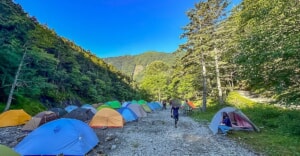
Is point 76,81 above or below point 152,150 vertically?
above

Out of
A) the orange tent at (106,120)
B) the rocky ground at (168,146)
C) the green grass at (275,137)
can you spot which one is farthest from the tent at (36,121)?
the green grass at (275,137)

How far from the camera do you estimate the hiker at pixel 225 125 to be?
1186cm

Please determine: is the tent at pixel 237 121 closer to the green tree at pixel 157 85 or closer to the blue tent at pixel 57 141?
the blue tent at pixel 57 141

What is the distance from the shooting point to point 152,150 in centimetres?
860

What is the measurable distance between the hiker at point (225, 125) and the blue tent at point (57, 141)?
23.6 feet

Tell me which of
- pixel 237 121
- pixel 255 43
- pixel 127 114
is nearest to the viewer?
pixel 255 43

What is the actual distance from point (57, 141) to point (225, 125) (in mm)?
9209

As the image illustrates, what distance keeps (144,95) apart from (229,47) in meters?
42.4

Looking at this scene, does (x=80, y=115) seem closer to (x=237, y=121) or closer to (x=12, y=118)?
(x=12, y=118)

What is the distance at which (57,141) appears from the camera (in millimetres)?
7969

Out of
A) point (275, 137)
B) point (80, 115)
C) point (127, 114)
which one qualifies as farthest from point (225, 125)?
point (80, 115)

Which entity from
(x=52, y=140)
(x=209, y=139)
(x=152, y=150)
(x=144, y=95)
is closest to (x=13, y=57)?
(x=52, y=140)

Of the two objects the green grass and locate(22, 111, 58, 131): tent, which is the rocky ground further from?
locate(22, 111, 58, 131): tent

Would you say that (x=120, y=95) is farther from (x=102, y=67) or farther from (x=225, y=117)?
(x=225, y=117)
